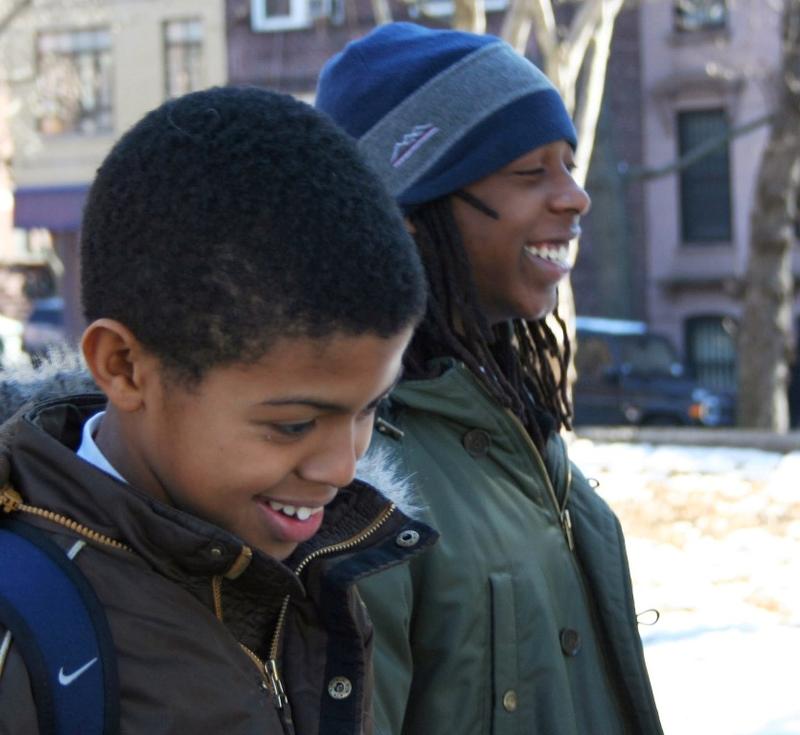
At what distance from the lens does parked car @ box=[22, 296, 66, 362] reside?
68.5ft

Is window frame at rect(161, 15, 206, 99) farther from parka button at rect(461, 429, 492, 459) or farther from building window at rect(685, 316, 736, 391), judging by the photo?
parka button at rect(461, 429, 492, 459)

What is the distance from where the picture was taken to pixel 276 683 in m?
1.61

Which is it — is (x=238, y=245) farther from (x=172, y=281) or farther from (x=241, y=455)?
(x=241, y=455)

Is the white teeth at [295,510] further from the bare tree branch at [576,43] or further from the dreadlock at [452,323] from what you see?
the bare tree branch at [576,43]

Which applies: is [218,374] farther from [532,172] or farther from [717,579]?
[717,579]

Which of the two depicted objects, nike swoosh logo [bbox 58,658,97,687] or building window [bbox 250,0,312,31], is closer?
nike swoosh logo [bbox 58,658,97,687]

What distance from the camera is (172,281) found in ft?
4.92

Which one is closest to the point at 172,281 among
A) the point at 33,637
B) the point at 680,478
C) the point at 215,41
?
the point at 33,637

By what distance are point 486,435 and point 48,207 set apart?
2738cm

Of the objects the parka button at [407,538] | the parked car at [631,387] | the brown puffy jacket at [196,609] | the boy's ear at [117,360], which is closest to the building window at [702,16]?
the parked car at [631,387]

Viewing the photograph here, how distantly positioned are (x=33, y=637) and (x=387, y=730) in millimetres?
713

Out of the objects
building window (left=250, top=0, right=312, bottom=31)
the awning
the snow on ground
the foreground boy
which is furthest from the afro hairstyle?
the awning

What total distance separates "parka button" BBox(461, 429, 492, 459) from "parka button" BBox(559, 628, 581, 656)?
11.8 inches

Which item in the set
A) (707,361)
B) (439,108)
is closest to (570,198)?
(439,108)
